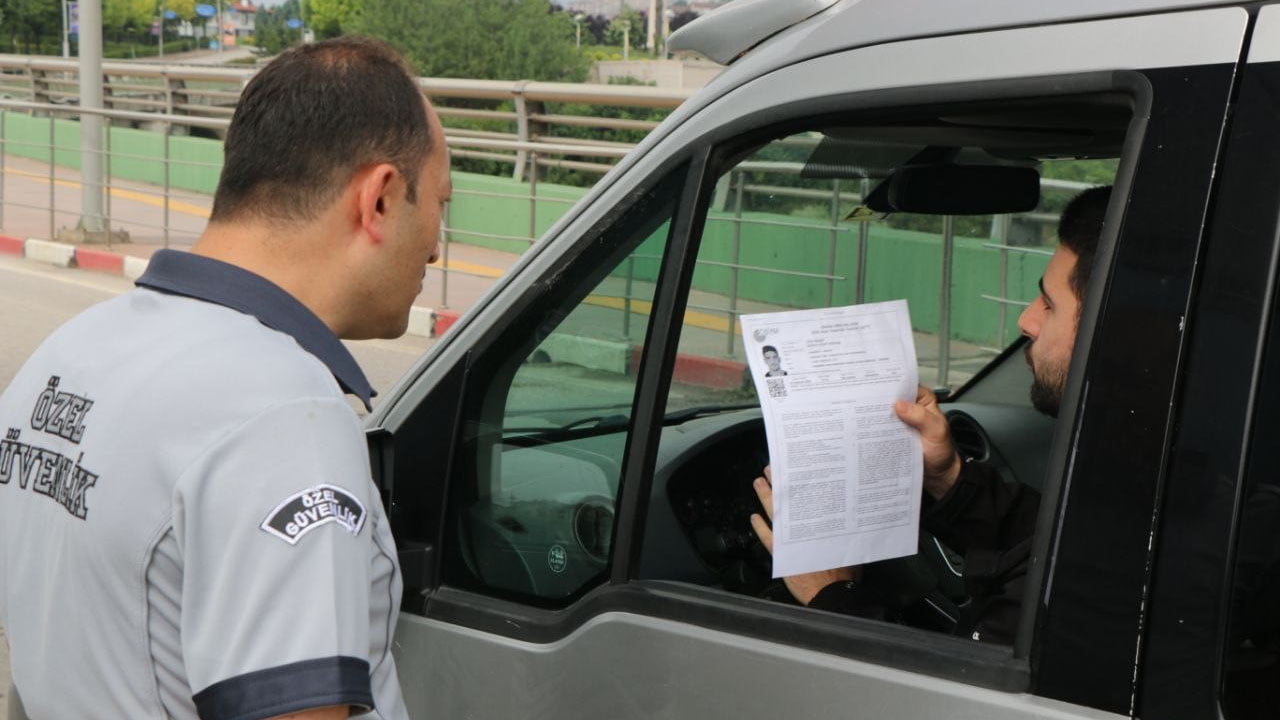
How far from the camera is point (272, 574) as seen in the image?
1.23 metres

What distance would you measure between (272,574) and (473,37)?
120 feet

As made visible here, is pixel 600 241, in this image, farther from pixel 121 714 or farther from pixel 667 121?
pixel 121 714

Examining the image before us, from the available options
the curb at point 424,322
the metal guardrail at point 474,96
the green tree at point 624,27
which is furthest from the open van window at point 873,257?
the green tree at point 624,27

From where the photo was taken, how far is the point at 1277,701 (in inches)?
54.7

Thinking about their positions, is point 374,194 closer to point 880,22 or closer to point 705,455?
point 880,22

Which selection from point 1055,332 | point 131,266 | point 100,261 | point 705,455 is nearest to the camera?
point 1055,332

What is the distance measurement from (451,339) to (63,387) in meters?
0.75

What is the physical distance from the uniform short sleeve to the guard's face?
29 centimetres

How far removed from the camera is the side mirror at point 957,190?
8.50ft

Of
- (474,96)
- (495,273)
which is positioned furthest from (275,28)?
(495,273)

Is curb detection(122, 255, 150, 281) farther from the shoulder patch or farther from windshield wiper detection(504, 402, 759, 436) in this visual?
the shoulder patch

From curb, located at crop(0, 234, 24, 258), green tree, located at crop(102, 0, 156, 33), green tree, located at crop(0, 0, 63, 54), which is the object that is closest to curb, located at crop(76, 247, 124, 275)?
curb, located at crop(0, 234, 24, 258)

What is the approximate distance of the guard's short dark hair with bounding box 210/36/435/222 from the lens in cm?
147

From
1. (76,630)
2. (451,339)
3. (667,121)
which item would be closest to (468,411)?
(451,339)
